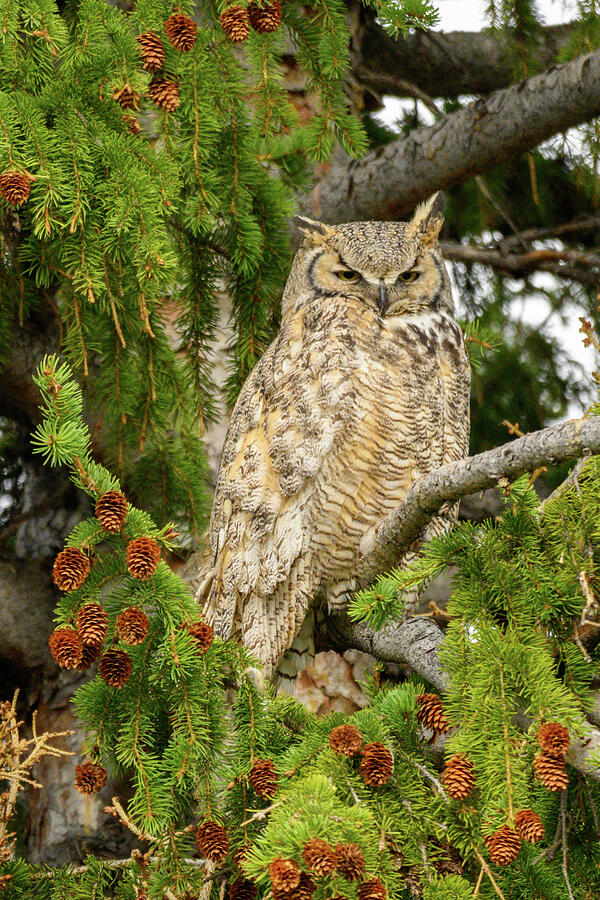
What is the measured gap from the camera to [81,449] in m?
1.41

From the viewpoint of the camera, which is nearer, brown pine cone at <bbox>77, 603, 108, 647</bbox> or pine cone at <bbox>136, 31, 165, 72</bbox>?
brown pine cone at <bbox>77, 603, 108, 647</bbox>

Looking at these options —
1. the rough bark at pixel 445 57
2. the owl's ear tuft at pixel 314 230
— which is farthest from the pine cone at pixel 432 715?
the rough bark at pixel 445 57

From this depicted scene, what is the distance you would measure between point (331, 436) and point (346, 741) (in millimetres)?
899

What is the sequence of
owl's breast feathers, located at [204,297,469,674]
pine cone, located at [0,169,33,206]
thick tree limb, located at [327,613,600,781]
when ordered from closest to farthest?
thick tree limb, located at [327,613,600,781]
pine cone, located at [0,169,33,206]
owl's breast feathers, located at [204,297,469,674]

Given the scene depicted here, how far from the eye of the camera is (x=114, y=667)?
1494 millimetres

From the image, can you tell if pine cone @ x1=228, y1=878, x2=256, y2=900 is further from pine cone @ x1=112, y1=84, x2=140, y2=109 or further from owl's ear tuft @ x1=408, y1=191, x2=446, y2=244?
owl's ear tuft @ x1=408, y1=191, x2=446, y2=244

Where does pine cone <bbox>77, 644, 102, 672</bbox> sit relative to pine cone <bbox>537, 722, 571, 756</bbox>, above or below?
below

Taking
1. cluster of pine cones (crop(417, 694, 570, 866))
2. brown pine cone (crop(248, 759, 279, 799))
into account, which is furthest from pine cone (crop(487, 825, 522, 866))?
brown pine cone (crop(248, 759, 279, 799))

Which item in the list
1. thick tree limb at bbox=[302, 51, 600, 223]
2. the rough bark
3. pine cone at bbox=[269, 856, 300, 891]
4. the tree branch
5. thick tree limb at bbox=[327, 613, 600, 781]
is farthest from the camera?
the rough bark

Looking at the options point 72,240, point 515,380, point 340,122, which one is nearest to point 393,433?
point 340,122

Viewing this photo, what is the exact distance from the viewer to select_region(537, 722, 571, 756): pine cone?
1.17 metres

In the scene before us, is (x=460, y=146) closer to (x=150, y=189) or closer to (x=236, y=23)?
(x=236, y=23)

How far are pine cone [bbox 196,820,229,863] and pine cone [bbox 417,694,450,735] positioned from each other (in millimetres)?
345

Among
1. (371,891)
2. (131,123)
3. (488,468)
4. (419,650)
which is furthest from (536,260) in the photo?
(371,891)
